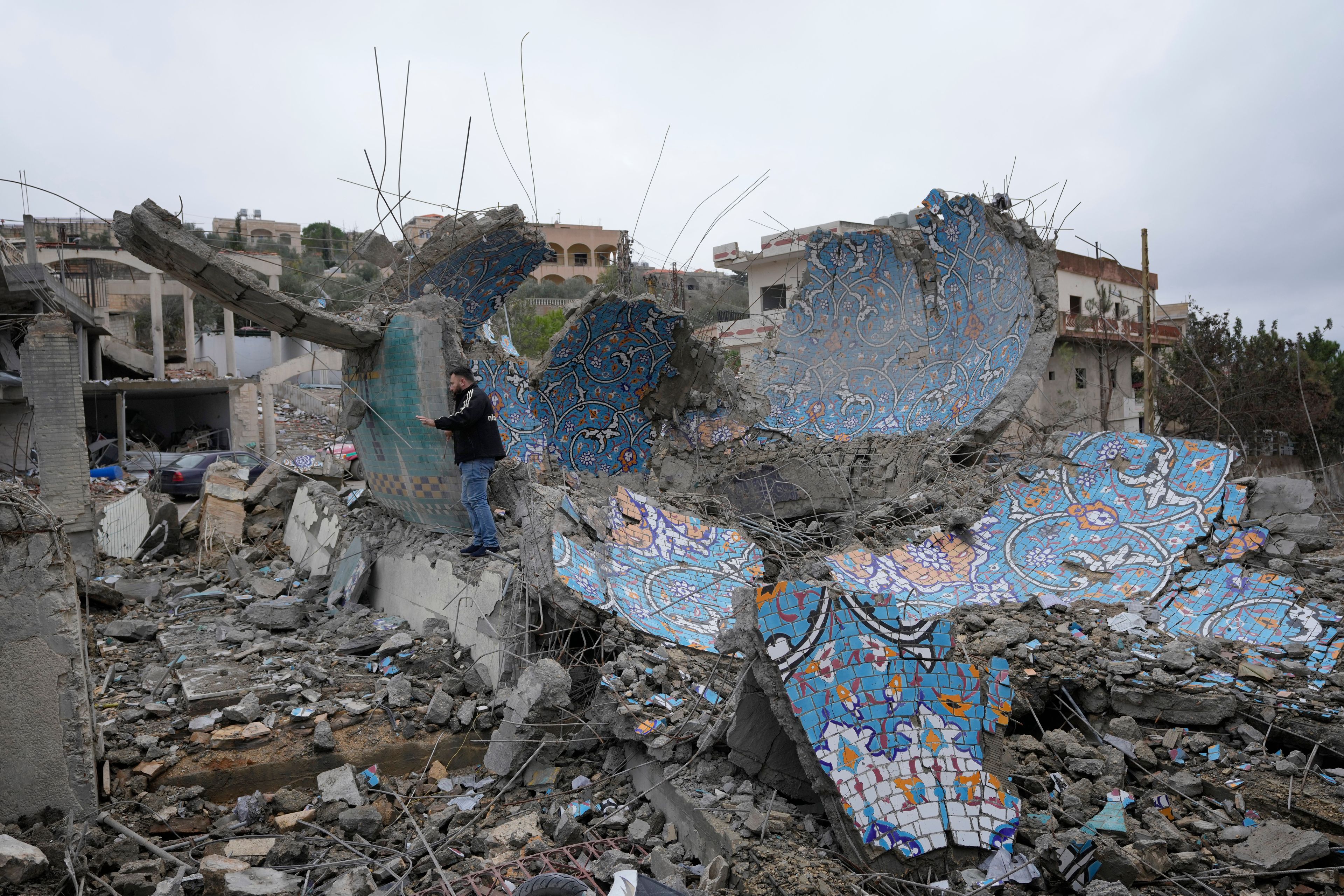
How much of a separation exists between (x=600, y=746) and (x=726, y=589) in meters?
2.23

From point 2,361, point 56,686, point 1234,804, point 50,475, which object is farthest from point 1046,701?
point 2,361

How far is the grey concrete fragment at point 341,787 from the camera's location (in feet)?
12.9

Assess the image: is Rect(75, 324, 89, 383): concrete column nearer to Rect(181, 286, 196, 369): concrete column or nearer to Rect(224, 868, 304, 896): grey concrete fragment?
Rect(181, 286, 196, 369): concrete column

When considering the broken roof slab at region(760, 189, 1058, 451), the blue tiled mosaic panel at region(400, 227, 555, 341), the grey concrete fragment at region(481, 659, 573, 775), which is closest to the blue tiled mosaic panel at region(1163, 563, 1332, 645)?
the broken roof slab at region(760, 189, 1058, 451)

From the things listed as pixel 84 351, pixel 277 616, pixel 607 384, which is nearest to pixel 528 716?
pixel 277 616

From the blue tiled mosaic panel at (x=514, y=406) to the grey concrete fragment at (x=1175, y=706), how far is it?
5.25 m

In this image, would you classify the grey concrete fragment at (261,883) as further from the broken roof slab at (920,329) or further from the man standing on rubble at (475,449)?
the broken roof slab at (920,329)

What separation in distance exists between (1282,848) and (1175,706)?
1.18 metres

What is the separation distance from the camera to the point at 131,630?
627cm

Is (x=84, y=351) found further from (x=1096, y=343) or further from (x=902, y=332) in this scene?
(x=1096, y=343)

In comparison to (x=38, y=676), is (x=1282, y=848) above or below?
below

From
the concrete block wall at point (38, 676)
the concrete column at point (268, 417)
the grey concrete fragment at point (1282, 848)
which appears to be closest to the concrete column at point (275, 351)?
the concrete column at point (268, 417)

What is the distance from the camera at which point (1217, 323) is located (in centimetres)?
1712

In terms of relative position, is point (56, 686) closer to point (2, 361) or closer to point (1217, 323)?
point (2, 361)
